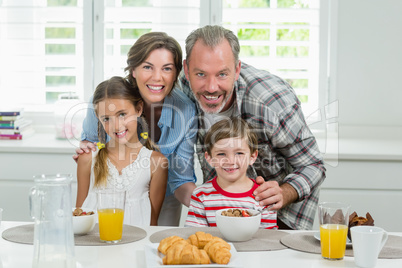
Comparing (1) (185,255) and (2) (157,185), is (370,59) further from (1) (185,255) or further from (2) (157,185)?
(1) (185,255)

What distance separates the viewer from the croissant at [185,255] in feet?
3.92

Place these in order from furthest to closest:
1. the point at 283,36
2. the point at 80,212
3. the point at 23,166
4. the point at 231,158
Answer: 1. the point at 283,36
2. the point at 23,166
3. the point at 231,158
4. the point at 80,212

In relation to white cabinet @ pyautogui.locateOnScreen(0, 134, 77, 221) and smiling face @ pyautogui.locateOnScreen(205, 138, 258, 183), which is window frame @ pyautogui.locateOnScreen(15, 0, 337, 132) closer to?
white cabinet @ pyautogui.locateOnScreen(0, 134, 77, 221)

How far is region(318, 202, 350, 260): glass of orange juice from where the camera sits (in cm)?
129

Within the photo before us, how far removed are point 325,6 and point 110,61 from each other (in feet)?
4.32

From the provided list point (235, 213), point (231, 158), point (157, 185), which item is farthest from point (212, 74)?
point (235, 213)

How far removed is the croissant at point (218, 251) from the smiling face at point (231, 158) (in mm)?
615

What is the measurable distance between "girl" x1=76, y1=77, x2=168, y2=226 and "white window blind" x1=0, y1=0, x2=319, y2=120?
131 cm

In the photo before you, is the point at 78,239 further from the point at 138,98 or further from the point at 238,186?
the point at 138,98

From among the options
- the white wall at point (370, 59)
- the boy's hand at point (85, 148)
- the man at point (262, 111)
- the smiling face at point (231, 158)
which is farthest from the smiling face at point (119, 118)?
the white wall at point (370, 59)

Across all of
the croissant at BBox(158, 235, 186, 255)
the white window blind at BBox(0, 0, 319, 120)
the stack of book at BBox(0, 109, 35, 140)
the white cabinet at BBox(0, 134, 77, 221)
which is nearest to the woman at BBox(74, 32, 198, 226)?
the white cabinet at BBox(0, 134, 77, 221)

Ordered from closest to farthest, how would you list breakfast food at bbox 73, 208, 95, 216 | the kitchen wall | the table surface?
the table surface
breakfast food at bbox 73, 208, 95, 216
the kitchen wall

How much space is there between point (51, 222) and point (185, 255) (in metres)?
0.29

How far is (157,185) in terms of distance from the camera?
6.84ft
